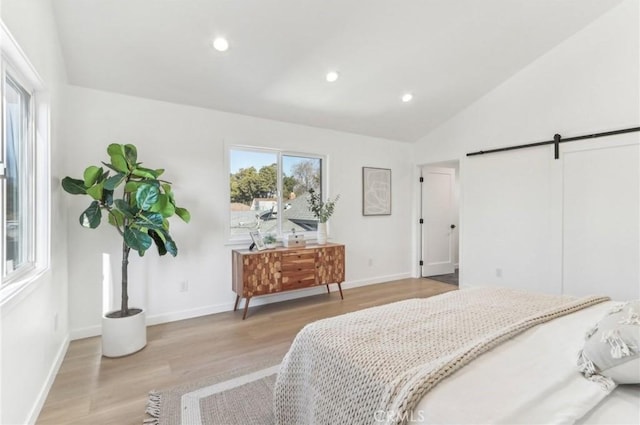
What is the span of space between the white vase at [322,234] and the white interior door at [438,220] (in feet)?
7.09

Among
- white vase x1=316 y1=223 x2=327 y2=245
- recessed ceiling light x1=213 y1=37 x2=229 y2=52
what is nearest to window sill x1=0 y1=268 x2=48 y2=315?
recessed ceiling light x1=213 y1=37 x2=229 y2=52

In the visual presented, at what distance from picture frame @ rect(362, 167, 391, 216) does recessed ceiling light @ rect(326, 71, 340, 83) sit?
1.73m

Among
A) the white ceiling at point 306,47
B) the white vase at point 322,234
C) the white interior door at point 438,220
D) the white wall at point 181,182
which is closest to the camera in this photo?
the white ceiling at point 306,47

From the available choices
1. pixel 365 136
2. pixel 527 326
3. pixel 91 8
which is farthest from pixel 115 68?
pixel 527 326

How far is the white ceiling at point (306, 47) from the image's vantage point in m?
2.49

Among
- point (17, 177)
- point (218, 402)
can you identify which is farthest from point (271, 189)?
point (218, 402)

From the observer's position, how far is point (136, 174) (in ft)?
8.94

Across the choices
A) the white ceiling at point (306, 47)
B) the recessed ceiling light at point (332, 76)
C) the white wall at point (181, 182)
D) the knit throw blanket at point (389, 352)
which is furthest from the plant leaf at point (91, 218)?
the recessed ceiling light at point (332, 76)

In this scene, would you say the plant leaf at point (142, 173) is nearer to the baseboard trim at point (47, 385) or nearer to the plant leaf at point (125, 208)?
the plant leaf at point (125, 208)

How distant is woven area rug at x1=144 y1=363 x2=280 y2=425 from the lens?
6.00ft

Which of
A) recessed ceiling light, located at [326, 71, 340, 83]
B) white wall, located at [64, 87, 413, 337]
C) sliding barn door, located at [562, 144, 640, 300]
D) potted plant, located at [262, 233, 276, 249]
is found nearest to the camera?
white wall, located at [64, 87, 413, 337]

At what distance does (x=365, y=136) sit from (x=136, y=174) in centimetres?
332

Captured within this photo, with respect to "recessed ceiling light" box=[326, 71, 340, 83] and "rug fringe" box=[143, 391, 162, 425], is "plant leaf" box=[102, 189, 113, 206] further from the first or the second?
"recessed ceiling light" box=[326, 71, 340, 83]

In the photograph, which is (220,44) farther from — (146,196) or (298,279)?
(298,279)
